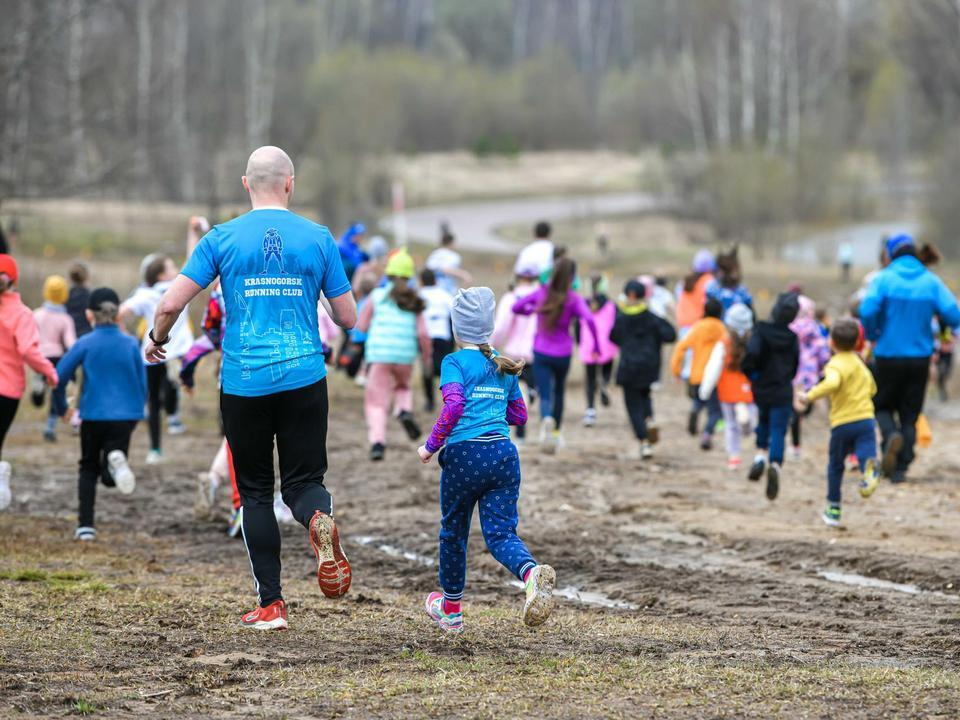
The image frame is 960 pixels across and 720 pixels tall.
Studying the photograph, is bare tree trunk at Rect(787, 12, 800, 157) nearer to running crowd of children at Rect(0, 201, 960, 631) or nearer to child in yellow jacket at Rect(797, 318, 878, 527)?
running crowd of children at Rect(0, 201, 960, 631)

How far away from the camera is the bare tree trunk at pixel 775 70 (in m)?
56.5

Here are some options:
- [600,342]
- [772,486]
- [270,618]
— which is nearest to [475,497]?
[270,618]

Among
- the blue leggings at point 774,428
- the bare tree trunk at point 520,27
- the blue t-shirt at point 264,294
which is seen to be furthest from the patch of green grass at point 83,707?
the bare tree trunk at point 520,27

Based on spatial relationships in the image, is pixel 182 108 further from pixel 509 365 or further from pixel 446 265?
pixel 509 365

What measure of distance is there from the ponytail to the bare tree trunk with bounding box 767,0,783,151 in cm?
5031

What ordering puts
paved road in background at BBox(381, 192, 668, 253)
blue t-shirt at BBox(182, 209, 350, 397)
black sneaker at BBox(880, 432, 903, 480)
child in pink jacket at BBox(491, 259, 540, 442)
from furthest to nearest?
1. paved road in background at BBox(381, 192, 668, 253)
2. child in pink jacket at BBox(491, 259, 540, 442)
3. black sneaker at BBox(880, 432, 903, 480)
4. blue t-shirt at BBox(182, 209, 350, 397)

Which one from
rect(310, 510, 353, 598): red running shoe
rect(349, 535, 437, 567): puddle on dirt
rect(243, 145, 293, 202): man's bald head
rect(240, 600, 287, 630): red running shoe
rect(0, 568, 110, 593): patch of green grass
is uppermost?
Result: rect(243, 145, 293, 202): man's bald head

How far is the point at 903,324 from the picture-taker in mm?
12484

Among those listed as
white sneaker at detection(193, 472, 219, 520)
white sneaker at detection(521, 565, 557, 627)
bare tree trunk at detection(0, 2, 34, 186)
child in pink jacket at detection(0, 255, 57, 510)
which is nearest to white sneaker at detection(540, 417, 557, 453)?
white sneaker at detection(193, 472, 219, 520)

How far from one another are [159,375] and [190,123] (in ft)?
142

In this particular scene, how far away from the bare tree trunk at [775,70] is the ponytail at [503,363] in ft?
165

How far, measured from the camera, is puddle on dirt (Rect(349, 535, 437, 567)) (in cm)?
991

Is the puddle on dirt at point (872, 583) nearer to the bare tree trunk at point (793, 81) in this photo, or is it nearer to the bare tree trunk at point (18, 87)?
the bare tree trunk at point (18, 87)

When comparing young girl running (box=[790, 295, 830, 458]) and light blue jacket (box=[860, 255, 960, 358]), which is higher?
light blue jacket (box=[860, 255, 960, 358])
